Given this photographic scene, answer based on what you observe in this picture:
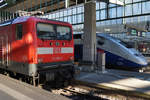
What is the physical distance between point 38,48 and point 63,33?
4.99 ft

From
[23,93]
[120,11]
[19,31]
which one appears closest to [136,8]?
[120,11]

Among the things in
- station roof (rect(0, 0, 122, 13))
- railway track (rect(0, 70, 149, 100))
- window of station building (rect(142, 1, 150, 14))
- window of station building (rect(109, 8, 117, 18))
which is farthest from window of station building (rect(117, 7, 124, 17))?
railway track (rect(0, 70, 149, 100))

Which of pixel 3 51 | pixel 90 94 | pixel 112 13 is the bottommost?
pixel 90 94

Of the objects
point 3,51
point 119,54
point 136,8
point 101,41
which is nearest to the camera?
point 3,51

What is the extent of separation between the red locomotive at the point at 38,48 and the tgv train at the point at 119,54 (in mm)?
4502

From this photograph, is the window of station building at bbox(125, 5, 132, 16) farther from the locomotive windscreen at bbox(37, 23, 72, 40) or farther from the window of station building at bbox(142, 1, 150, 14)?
the locomotive windscreen at bbox(37, 23, 72, 40)

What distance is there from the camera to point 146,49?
107 feet

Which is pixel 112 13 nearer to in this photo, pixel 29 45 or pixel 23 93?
pixel 29 45

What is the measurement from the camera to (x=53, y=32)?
687cm

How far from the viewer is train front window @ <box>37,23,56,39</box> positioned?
640cm

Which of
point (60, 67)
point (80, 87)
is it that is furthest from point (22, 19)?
point (80, 87)

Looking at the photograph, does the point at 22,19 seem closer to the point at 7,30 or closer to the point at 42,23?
the point at 42,23

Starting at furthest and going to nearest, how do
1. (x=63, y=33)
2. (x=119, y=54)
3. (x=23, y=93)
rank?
(x=119, y=54) < (x=63, y=33) < (x=23, y=93)

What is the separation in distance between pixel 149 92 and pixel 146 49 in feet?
95.5
